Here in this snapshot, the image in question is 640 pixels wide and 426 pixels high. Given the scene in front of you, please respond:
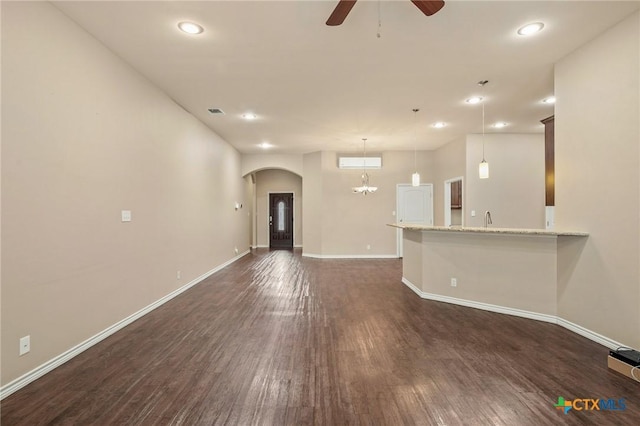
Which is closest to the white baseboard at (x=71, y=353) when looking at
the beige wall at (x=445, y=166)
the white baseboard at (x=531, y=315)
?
the white baseboard at (x=531, y=315)

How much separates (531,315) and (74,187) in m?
5.06

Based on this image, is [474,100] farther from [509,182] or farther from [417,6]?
[417,6]

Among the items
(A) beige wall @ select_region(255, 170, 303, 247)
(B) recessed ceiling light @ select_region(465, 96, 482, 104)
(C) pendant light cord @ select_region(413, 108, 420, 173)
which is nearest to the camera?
(B) recessed ceiling light @ select_region(465, 96, 482, 104)

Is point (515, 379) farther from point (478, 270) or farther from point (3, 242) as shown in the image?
point (3, 242)

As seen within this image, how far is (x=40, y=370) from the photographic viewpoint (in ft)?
7.92

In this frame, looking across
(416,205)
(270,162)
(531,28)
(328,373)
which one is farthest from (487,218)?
(270,162)

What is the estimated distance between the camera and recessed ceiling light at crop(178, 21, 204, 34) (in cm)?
281

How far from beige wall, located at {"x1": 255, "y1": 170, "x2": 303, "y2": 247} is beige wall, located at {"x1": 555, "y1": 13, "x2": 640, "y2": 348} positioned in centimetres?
852

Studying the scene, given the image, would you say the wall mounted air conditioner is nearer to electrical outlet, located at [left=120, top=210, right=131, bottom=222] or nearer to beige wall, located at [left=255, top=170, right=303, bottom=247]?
beige wall, located at [left=255, top=170, right=303, bottom=247]

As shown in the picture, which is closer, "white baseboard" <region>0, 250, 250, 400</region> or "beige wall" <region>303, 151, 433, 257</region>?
"white baseboard" <region>0, 250, 250, 400</region>

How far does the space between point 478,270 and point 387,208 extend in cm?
463

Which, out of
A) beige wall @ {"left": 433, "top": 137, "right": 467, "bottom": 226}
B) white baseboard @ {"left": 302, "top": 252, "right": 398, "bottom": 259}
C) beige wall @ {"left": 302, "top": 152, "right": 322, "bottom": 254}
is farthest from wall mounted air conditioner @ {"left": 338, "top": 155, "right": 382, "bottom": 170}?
white baseboard @ {"left": 302, "top": 252, "right": 398, "bottom": 259}

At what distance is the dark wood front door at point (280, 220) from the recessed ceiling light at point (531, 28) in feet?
29.6

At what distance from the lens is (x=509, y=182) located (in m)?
6.71
